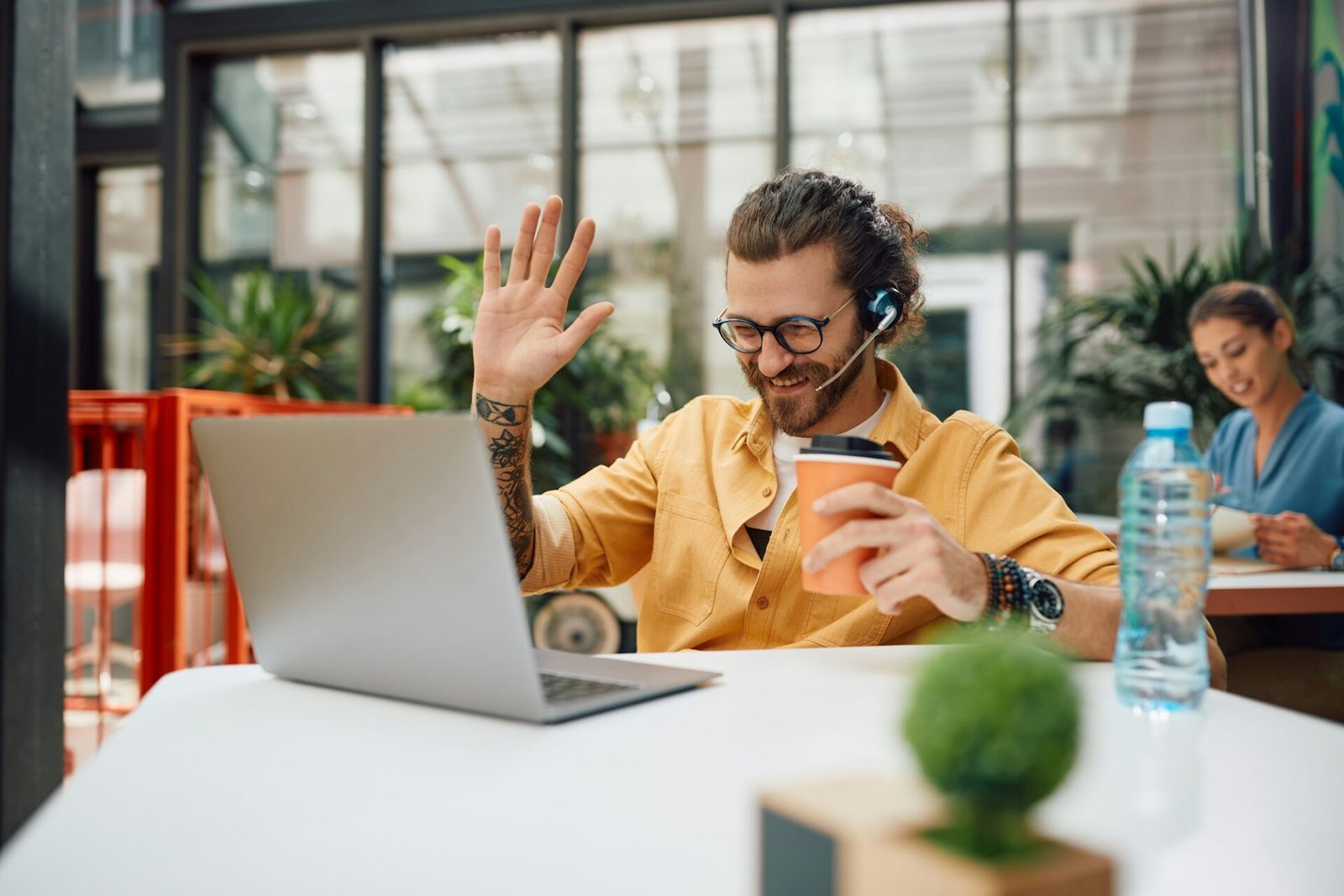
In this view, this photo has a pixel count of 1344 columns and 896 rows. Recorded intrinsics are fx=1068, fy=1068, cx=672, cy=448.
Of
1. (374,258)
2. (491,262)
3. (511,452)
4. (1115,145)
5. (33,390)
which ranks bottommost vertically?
(511,452)

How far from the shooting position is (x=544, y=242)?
1523mm

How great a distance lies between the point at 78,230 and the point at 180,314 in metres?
0.99

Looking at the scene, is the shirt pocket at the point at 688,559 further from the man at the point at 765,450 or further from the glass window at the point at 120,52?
the glass window at the point at 120,52

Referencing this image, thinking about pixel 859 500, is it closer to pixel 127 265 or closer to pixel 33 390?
pixel 33 390

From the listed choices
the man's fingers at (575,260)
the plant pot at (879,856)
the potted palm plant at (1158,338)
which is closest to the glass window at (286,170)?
the potted palm plant at (1158,338)

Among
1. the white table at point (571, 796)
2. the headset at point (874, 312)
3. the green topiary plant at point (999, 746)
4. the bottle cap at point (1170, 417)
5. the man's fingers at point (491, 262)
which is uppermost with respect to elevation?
the man's fingers at point (491, 262)

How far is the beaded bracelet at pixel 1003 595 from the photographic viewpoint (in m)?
1.13

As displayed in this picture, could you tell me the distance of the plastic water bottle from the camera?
98cm

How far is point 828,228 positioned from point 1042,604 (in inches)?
26.6

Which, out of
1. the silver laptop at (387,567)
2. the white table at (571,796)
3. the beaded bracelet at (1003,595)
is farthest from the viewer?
the beaded bracelet at (1003,595)

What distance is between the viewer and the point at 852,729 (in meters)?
0.85

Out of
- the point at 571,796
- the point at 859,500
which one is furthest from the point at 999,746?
the point at 859,500

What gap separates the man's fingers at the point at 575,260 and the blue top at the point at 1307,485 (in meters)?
1.93

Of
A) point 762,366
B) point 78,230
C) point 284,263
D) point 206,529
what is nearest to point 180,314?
point 284,263
